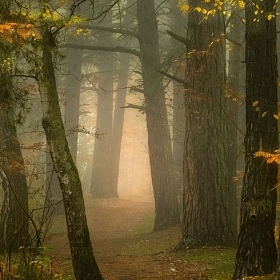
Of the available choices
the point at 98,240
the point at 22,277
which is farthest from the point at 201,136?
the point at 98,240

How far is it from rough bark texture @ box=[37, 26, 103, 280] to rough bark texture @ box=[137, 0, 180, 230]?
7942 millimetres

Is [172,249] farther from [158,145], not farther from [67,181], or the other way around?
[67,181]

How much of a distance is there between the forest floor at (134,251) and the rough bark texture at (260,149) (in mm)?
1095

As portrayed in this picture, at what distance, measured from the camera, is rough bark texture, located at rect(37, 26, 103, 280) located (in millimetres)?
7094

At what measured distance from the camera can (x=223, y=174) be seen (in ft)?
35.1

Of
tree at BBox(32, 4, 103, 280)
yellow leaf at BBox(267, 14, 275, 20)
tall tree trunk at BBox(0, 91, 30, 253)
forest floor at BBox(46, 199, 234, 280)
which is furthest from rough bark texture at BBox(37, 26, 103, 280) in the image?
tall tree trunk at BBox(0, 91, 30, 253)

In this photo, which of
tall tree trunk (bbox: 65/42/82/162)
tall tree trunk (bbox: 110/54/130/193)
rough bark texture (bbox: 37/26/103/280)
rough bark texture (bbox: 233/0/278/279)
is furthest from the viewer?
tall tree trunk (bbox: 110/54/130/193)

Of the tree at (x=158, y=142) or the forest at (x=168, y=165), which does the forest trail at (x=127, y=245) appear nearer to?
the forest at (x=168, y=165)

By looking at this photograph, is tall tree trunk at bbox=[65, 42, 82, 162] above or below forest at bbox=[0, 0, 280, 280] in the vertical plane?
above

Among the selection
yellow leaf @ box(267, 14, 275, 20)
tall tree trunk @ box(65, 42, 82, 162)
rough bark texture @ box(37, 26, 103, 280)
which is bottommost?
rough bark texture @ box(37, 26, 103, 280)

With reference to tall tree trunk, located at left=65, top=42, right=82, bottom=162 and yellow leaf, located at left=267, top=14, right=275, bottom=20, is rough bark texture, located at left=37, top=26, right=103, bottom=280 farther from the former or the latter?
tall tree trunk, located at left=65, top=42, right=82, bottom=162

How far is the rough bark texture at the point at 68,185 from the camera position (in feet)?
23.3

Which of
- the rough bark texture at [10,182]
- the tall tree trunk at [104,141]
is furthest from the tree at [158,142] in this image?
the tall tree trunk at [104,141]

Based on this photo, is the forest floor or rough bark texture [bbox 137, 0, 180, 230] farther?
rough bark texture [bbox 137, 0, 180, 230]
